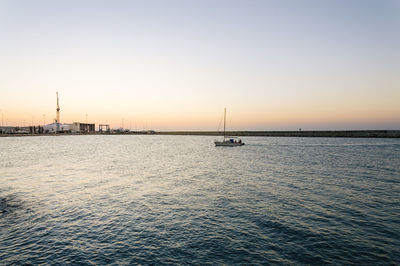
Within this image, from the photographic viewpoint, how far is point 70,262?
11.4 metres

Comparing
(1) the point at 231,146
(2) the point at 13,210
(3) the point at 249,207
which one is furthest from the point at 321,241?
(1) the point at 231,146

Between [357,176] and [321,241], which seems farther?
[357,176]

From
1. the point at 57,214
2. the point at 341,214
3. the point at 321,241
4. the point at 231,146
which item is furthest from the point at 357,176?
the point at 231,146

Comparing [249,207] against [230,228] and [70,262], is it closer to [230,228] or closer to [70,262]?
[230,228]

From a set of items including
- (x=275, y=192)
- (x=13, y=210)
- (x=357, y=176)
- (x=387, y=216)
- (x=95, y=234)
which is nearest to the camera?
(x=95, y=234)

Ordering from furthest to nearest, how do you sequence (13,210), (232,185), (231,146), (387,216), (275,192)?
1. (231,146)
2. (232,185)
3. (275,192)
4. (13,210)
5. (387,216)

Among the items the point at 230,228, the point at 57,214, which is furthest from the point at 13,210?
the point at 230,228

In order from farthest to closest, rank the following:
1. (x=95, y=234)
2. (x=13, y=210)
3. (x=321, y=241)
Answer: (x=13, y=210) → (x=95, y=234) → (x=321, y=241)

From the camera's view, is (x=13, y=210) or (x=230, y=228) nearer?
(x=230, y=228)

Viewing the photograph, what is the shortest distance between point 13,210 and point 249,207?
19.0m

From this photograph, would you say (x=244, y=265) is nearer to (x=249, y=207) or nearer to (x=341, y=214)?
(x=249, y=207)

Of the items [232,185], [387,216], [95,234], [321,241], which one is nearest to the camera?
[321,241]

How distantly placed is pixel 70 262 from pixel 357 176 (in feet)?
120

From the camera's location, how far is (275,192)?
24.8m
